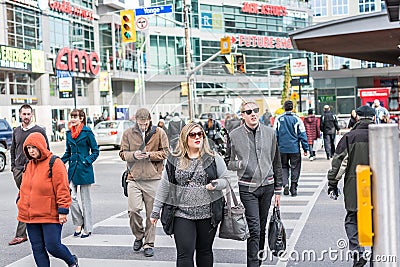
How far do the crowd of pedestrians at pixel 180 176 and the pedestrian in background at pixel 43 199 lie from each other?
10 mm

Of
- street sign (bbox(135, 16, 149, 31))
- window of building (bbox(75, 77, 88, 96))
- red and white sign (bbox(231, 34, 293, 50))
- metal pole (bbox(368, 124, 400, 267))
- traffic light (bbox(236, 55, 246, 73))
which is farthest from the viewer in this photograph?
red and white sign (bbox(231, 34, 293, 50))

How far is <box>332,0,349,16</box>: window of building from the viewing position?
55562 mm

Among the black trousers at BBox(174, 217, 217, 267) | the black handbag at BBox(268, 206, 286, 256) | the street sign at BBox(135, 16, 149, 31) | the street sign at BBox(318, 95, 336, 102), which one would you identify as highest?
the street sign at BBox(135, 16, 149, 31)

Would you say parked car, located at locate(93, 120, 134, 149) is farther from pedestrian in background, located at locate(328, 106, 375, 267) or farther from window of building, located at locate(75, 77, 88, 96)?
pedestrian in background, located at locate(328, 106, 375, 267)

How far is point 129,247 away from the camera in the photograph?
7.39 metres

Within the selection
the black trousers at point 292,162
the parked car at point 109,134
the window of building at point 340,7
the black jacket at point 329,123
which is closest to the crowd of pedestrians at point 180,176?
the black trousers at point 292,162

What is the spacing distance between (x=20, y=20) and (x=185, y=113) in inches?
1414

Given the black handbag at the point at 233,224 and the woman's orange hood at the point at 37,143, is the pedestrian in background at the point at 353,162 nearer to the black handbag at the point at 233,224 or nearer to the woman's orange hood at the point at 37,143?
the black handbag at the point at 233,224

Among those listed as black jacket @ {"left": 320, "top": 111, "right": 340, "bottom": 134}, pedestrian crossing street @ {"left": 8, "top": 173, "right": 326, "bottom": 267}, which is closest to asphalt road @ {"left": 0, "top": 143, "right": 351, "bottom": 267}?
pedestrian crossing street @ {"left": 8, "top": 173, "right": 326, "bottom": 267}

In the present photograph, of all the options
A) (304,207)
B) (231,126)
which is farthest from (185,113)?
(304,207)

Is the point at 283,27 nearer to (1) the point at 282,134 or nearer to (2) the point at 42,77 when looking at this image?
(2) the point at 42,77

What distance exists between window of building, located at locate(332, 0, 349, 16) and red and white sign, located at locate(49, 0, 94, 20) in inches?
993

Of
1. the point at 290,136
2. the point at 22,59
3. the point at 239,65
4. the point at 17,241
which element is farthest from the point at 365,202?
the point at 22,59

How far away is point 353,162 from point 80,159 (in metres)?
4.02
